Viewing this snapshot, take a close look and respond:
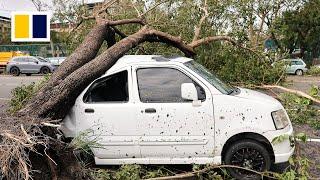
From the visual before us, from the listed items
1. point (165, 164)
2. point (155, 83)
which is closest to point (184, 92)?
point (155, 83)

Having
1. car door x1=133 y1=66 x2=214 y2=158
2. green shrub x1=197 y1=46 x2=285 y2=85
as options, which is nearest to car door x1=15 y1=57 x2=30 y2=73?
green shrub x1=197 y1=46 x2=285 y2=85

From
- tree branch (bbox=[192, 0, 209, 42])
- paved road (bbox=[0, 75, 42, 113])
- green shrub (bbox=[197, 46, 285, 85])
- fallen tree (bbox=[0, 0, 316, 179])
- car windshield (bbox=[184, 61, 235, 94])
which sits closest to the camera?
fallen tree (bbox=[0, 0, 316, 179])

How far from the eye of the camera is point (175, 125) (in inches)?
232

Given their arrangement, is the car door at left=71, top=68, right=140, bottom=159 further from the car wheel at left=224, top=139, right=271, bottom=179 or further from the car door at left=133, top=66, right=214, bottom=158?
the car wheel at left=224, top=139, right=271, bottom=179

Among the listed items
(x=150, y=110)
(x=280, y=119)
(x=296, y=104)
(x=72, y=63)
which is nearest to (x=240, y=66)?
(x=296, y=104)

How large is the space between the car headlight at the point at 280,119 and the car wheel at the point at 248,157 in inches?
14.3

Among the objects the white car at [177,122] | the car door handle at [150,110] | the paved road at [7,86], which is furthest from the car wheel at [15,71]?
the car door handle at [150,110]

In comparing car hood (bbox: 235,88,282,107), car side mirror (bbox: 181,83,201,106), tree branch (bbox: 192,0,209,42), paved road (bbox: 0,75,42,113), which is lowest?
paved road (bbox: 0,75,42,113)

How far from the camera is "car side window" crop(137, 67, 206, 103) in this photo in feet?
19.7

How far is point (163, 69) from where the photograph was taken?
6.15 m

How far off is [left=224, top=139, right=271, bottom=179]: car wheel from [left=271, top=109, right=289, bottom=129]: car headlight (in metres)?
0.36

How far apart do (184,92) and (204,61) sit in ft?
15.2

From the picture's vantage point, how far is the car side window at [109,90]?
20.1 ft

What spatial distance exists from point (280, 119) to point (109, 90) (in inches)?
92.9
